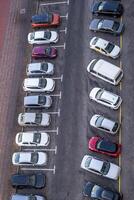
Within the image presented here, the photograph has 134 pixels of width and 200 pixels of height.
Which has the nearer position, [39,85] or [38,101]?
[38,101]

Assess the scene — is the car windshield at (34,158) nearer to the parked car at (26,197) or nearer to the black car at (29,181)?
the black car at (29,181)

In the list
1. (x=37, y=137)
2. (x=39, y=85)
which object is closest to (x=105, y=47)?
(x=39, y=85)

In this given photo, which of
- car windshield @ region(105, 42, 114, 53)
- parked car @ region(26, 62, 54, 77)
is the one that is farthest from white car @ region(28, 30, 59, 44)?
car windshield @ region(105, 42, 114, 53)

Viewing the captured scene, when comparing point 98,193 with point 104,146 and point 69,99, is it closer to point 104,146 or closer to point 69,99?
point 104,146

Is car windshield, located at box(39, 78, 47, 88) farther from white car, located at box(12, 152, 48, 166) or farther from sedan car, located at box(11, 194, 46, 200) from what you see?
sedan car, located at box(11, 194, 46, 200)

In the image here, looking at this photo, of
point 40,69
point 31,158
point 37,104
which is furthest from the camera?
point 40,69

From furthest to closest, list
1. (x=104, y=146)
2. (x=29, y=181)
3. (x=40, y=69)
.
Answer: (x=40, y=69) → (x=29, y=181) → (x=104, y=146)

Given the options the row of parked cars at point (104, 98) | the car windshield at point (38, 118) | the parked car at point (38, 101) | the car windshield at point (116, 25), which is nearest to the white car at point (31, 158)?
the car windshield at point (38, 118)
